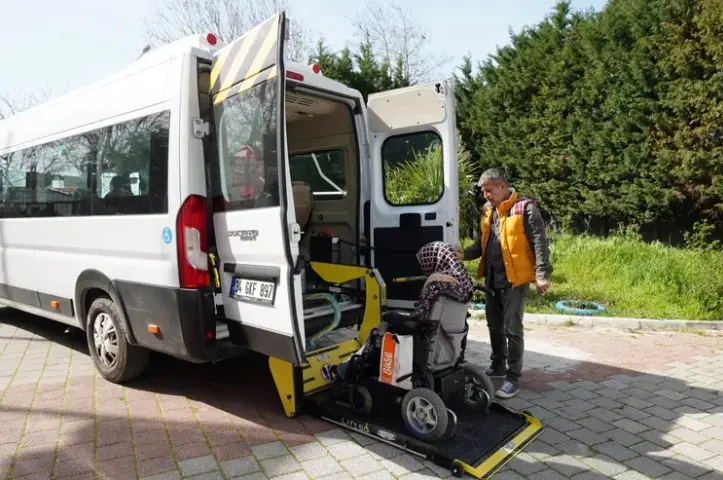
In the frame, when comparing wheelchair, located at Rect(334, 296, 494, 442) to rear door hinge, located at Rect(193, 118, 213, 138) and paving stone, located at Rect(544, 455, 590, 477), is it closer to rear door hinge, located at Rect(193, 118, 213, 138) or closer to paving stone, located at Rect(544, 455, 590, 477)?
paving stone, located at Rect(544, 455, 590, 477)

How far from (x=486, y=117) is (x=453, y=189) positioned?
9315mm

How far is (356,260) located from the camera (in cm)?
512

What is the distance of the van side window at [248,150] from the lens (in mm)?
3238

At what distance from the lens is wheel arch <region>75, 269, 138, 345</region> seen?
161 inches

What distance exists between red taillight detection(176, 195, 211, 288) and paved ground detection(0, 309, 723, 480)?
3.43ft

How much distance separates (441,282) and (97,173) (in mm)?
2810

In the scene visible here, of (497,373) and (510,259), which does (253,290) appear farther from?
(497,373)

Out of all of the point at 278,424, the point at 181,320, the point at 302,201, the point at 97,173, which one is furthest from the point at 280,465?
the point at 302,201

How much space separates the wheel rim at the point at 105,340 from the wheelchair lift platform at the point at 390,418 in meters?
1.48

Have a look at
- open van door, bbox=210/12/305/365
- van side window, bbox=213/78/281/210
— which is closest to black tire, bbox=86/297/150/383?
open van door, bbox=210/12/305/365

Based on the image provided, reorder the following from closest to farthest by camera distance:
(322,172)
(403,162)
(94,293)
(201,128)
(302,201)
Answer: (201,128) < (94,293) < (403,162) < (302,201) < (322,172)

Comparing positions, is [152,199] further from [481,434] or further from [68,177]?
[481,434]

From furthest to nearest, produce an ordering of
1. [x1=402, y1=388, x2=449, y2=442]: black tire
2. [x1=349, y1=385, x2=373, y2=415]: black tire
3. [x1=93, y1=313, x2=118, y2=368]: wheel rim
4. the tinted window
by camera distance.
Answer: the tinted window, [x1=93, y1=313, x2=118, y2=368]: wheel rim, [x1=349, y1=385, x2=373, y2=415]: black tire, [x1=402, y1=388, x2=449, y2=442]: black tire

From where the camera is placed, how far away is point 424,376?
3.58 m
